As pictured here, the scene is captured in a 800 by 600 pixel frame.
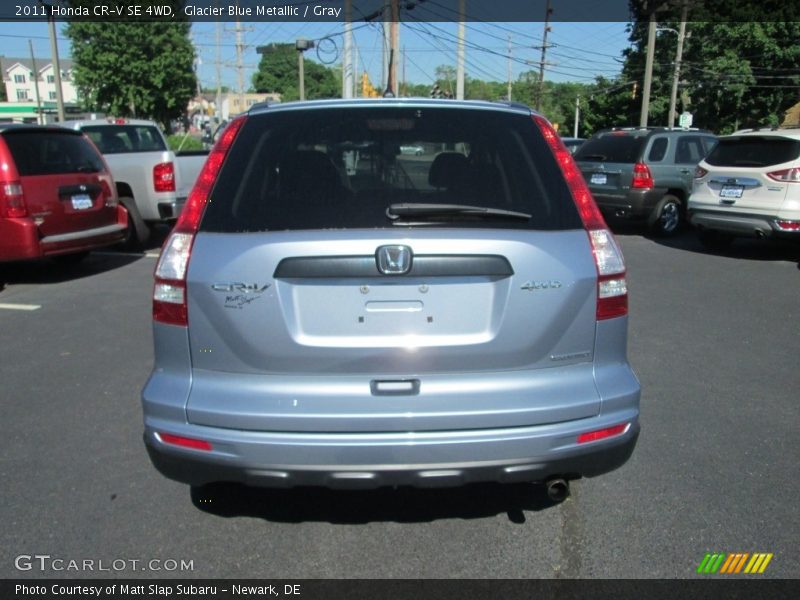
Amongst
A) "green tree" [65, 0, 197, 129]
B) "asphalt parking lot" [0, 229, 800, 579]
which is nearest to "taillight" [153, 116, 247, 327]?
"asphalt parking lot" [0, 229, 800, 579]

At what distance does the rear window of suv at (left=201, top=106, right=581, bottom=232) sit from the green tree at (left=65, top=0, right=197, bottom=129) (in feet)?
145

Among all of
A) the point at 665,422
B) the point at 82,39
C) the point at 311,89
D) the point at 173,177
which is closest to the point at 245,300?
the point at 665,422

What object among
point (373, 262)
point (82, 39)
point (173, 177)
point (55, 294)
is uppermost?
point (82, 39)

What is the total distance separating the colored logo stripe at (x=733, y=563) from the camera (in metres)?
2.70

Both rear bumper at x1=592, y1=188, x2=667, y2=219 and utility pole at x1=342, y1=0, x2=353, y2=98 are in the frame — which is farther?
utility pole at x1=342, y1=0, x2=353, y2=98

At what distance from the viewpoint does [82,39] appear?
145ft

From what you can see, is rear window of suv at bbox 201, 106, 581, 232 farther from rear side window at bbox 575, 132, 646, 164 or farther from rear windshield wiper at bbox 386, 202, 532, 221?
rear side window at bbox 575, 132, 646, 164

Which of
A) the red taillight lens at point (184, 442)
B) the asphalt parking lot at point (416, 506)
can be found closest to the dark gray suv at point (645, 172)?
the asphalt parking lot at point (416, 506)

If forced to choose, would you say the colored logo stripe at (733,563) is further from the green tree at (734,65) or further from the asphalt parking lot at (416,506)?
the green tree at (734,65)

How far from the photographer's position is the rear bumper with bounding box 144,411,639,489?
235 cm

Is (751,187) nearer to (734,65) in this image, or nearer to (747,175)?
(747,175)

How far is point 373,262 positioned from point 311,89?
113708 millimetres

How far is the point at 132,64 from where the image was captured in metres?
43.9
